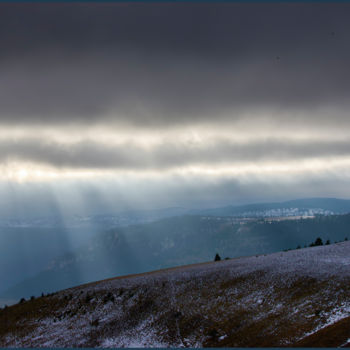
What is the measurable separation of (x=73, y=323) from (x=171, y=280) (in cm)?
2252

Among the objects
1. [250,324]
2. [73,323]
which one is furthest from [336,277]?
[73,323]

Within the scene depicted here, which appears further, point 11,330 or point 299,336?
point 11,330

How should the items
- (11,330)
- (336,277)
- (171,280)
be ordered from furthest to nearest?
(171,280) < (11,330) < (336,277)

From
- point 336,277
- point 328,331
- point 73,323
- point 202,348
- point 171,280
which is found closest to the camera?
point 328,331

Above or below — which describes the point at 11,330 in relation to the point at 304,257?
below

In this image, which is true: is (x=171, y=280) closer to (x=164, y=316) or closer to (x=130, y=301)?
(x=130, y=301)

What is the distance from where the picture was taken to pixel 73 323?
238 feet

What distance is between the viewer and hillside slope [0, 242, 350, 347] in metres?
50.0

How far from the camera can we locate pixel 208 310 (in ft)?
204

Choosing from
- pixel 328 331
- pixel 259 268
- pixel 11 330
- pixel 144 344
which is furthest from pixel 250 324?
pixel 11 330

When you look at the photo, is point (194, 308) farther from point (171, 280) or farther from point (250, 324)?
point (171, 280)

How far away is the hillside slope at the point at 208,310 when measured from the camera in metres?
50.0

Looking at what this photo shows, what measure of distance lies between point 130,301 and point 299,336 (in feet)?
128

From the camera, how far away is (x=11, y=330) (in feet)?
255
